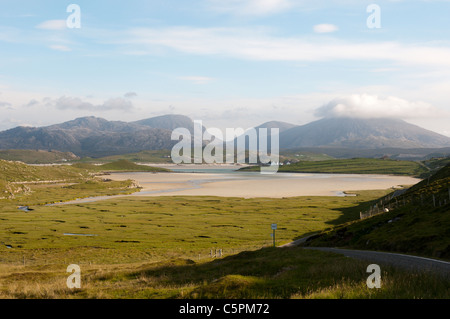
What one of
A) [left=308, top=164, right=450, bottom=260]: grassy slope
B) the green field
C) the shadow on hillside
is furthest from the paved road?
the shadow on hillside

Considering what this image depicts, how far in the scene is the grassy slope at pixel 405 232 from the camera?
40.4 m

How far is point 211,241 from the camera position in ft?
250

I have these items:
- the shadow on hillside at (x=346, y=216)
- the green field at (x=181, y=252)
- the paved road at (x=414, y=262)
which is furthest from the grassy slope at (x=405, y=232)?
the shadow on hillside at (x=346, y=216)

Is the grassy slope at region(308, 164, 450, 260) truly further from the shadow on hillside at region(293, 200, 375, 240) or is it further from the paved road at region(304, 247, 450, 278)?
the shadow on hillside at region(293, 200, 375, 240)

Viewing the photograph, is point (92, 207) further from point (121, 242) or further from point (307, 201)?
point (307, 201)

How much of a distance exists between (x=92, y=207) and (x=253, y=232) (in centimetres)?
6741

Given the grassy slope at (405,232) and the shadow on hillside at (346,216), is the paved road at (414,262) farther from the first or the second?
the shadow on hillside at (346,216)

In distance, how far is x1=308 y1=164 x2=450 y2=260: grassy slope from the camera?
40.4m

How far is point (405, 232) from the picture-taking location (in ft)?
155

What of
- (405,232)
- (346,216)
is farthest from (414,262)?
(346,216)

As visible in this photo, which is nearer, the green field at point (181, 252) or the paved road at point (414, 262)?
the green field at point (181, 252)

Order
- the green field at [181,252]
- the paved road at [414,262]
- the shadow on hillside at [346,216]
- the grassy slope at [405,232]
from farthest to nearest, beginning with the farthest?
the shadow on hillside at [346,216] < the grassy slope at [405,232] < the paved road at [414,262] < the green field at [181,252]

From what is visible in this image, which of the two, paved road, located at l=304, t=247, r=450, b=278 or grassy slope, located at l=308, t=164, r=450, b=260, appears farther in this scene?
grassy slope, located at l=308, t=164, r=450, b=260
